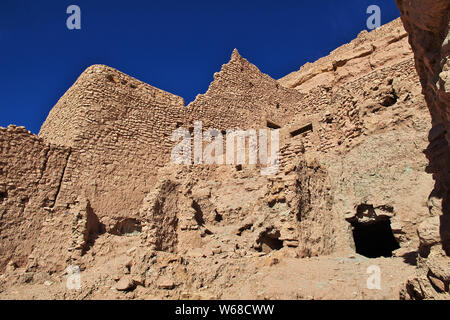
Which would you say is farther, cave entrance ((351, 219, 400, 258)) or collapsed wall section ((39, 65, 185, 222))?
collapsed wall section ((39, 65, 185, 222))

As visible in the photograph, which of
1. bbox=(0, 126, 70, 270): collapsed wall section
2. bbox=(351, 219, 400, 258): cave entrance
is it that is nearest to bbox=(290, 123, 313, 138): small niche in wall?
bbox=(351, 219, 400, 258): cave entrance

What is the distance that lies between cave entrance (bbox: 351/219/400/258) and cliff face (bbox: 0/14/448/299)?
4 centimetres

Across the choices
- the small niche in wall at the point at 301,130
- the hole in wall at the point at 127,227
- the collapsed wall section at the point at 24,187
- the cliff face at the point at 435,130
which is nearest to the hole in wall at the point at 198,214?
the hole in wall at the point at 127,227

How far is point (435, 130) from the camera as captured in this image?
164 inches

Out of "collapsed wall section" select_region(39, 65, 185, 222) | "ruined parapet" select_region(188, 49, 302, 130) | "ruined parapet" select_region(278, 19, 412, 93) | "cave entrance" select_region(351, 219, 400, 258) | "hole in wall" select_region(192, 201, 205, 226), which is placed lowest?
"cave entrance" select_region(351, 219, 400, 258)

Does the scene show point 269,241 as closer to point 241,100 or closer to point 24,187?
point 24,187

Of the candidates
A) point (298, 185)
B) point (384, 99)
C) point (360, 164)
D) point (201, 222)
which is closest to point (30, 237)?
point (201, 222)

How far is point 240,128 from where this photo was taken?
1364 centimetres

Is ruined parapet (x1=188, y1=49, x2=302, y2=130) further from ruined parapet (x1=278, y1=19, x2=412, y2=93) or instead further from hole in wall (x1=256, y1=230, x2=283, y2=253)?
hole in wall (x1=256, y1=230, x2=283, y2=253)

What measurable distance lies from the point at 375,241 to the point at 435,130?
4742 mm

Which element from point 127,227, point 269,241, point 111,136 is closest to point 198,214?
point 127,227

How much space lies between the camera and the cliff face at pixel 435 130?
2689 mm

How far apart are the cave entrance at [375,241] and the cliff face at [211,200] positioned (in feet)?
0.12

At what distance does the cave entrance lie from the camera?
303 inches
